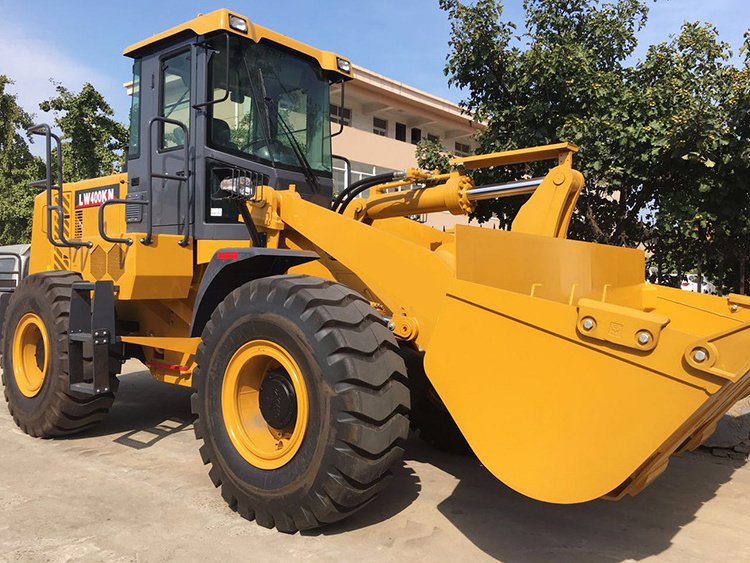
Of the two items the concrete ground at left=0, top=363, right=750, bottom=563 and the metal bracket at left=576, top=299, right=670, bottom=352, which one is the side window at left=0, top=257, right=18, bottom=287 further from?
the metal bracket at left=576, top=299, right=670, bottom=352

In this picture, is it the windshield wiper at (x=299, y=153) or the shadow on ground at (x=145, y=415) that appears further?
the shadow on ground at (x=145, y=415)

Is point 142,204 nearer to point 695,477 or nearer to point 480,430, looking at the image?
point 480,430

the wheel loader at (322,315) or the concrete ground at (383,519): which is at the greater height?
the wheel loader at (322,315)

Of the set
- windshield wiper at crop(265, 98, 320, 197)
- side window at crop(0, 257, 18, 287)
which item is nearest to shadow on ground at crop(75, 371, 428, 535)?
windshield wiper at crop(265, 98, 320, 197)

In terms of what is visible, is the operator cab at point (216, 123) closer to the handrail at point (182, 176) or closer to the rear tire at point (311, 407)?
the handrail at point (182, 176)

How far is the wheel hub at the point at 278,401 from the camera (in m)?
3.35

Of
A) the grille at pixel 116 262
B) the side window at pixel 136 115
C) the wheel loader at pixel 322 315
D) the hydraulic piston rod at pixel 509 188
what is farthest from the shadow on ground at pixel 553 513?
the side window at pixel 136 115

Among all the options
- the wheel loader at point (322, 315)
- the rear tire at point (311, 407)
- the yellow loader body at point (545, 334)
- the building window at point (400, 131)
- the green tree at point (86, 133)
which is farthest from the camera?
the building window at point (400, 131)

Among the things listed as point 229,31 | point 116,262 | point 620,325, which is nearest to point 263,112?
point 229,31

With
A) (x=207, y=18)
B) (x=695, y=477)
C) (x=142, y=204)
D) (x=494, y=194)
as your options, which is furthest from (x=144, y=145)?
(x=695, y=477)

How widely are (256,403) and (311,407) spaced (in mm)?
647

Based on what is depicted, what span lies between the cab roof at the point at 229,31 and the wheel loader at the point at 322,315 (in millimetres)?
19

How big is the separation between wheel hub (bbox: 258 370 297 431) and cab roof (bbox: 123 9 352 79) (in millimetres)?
2545

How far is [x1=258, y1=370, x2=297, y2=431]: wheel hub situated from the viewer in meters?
3.35
